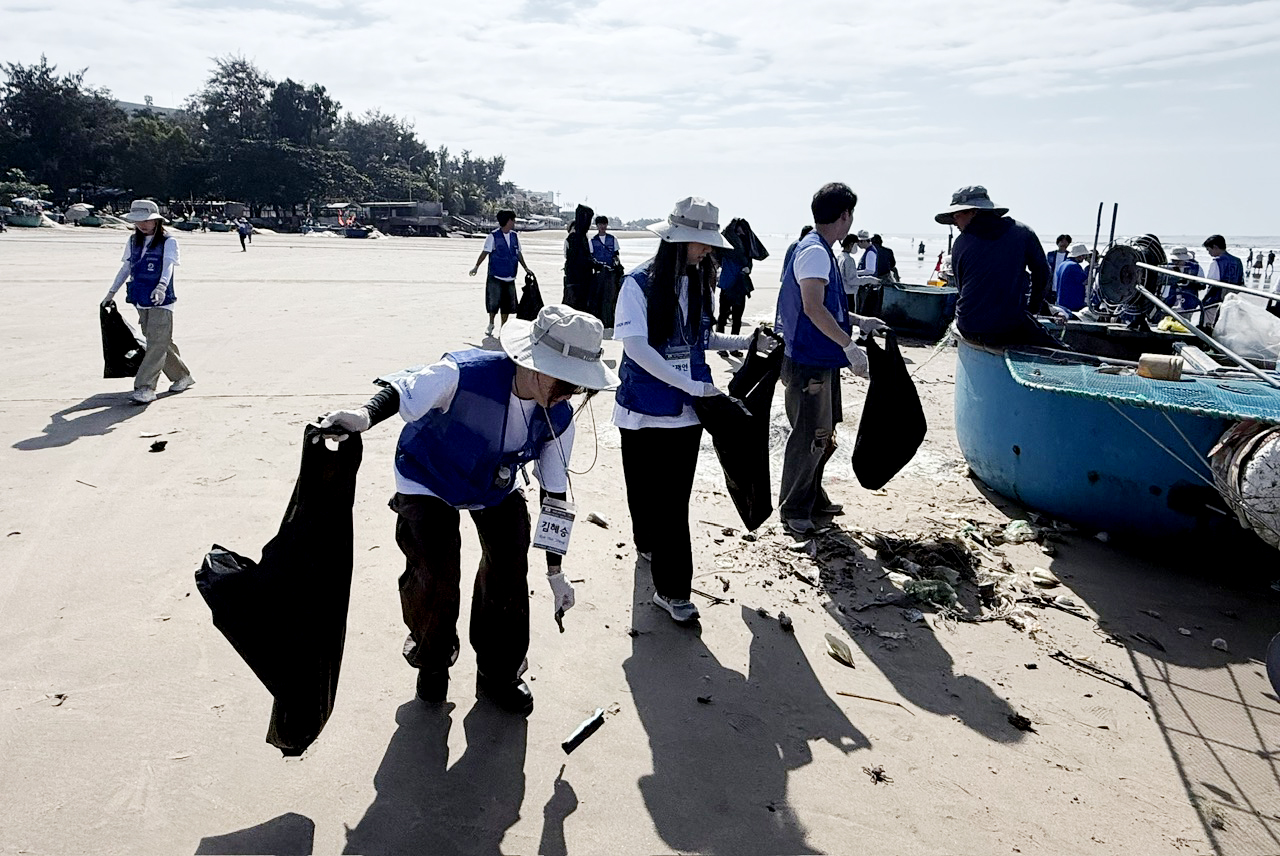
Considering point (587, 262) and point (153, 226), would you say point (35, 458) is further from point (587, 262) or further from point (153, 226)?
point (587, 262)

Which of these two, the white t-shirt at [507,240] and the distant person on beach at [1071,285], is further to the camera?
the distant person on beach at [1071,285]

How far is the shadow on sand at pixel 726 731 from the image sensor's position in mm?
2715

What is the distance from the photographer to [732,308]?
1183cm

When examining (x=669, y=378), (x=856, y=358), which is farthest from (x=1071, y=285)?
(x=669, y=378)

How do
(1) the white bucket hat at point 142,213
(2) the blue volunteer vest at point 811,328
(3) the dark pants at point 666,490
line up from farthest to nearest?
(1) the white bucket hat at point 142,213 → (2) the blue volunteer vest at point 811,328 → (3) the dark pants at point 666,490

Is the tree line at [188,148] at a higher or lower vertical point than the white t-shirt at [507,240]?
higher

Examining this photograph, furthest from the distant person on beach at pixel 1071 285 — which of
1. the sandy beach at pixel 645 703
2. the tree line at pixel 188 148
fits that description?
the tree line at pixel 188 148

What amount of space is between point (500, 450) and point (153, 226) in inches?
242

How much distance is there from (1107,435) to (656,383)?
285 centimetres

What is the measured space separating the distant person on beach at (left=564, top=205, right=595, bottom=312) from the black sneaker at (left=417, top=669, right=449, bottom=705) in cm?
802

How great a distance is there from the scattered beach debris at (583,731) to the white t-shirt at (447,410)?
88 cm

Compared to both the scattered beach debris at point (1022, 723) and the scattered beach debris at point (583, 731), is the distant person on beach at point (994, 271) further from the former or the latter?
the scattered beach debris at point (583, 731)

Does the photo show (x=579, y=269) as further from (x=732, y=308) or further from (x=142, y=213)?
(x=142, y=213)

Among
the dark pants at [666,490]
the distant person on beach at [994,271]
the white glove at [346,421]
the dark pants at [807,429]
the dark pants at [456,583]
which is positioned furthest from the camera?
the distant person on beach at [994,271]
